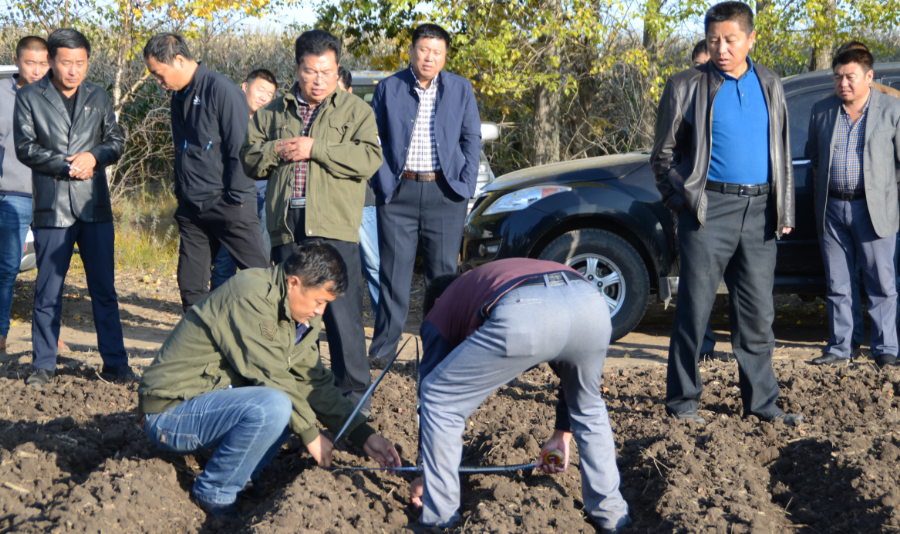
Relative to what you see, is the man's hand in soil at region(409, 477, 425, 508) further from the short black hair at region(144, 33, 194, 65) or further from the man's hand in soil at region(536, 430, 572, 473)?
the short black hair at region(144, 33, 194, 65)

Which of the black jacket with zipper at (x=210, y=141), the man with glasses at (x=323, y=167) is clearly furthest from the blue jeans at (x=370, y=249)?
the man with glasses at (x=323, y=167)

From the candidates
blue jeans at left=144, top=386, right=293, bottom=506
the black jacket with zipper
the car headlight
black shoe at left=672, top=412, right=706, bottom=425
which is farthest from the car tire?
blue jeans at left=144, top=386, right=293, bottom=506

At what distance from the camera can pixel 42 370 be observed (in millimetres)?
5148

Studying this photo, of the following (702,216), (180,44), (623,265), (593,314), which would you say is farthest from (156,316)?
(593,314)

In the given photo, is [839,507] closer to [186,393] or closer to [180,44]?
[186,393]

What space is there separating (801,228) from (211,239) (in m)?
4.24

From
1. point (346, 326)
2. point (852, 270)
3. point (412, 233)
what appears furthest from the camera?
point (852, 270)

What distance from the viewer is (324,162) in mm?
4164

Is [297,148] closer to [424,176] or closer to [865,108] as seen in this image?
[424,176]

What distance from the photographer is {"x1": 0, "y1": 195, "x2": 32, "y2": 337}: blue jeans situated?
19.7 feet

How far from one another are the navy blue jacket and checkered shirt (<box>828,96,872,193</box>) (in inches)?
94.8

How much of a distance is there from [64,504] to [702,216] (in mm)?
3207

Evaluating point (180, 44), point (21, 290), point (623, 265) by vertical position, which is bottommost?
point (21, 290)

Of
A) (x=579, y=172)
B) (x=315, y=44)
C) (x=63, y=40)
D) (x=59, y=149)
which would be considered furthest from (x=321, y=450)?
(x=579, y=172)
